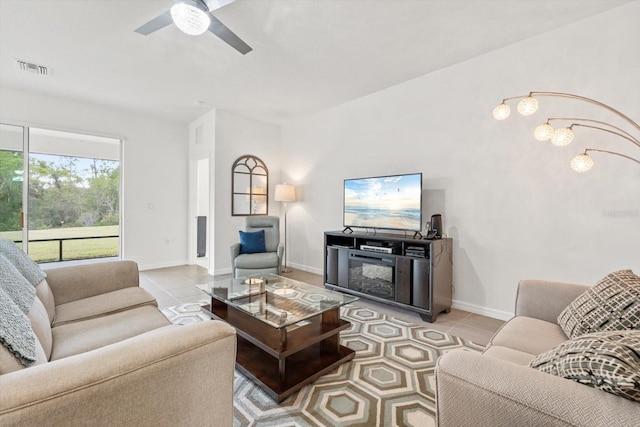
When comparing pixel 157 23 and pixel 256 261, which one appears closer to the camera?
pixel 157 23

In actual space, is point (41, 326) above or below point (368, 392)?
above

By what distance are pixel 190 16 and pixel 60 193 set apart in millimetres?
4478

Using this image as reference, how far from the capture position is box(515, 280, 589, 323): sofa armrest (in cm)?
169

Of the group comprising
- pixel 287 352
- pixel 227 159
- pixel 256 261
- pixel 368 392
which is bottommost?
pixel 368 392

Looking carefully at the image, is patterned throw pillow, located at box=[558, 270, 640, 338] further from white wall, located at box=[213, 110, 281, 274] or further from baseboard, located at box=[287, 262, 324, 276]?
white wall, located at box=[213, 110, 281, 274]

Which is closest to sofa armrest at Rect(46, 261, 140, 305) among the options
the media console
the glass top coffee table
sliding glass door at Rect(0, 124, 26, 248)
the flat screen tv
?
the glass top coffee table

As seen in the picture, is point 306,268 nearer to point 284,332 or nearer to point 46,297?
point 284,332

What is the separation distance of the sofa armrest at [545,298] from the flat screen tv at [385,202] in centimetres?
131

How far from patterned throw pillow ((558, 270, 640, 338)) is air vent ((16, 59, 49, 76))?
5195 millimetres

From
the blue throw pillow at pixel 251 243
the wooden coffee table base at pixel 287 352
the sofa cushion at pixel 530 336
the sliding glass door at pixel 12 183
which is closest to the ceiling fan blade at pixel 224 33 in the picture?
the wooden coffee table base at pixel 287 352

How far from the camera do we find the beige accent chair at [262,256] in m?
3.80

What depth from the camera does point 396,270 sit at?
3.04 meters

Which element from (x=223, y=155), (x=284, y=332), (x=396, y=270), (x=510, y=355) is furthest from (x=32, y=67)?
(x=510, y=355)

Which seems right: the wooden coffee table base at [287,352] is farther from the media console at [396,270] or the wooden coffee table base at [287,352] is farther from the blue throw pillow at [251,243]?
the blue throw pillow at [251,243]
